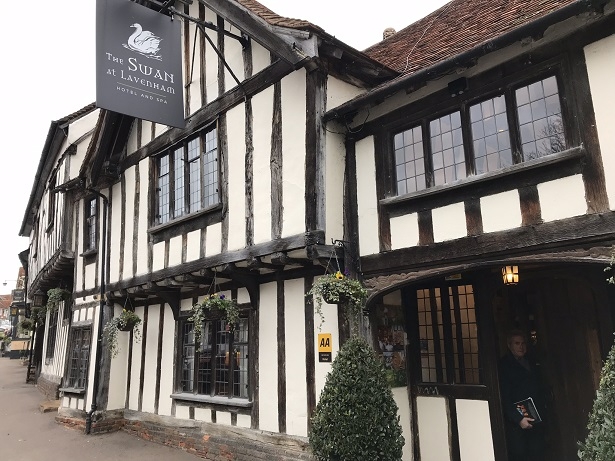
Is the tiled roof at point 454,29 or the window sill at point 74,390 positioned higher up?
the tiled roof at point 454,29

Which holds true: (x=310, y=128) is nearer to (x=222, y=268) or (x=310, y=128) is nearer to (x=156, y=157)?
(x=222, y=268)

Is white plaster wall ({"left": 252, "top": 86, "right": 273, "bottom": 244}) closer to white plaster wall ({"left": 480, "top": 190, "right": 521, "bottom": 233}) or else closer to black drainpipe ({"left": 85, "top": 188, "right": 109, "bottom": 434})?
white plaster wall ({"left": 480, "top": 190, "right": 521, "bottom": 233})

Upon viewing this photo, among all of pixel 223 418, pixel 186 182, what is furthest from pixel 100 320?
pixel 223 418

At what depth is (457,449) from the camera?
6219mm

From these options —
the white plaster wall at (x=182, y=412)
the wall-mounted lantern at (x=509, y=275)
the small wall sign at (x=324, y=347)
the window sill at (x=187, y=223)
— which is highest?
the window sill at (x=187, y=223)

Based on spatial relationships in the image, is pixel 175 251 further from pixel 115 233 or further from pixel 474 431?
pixel 474 431

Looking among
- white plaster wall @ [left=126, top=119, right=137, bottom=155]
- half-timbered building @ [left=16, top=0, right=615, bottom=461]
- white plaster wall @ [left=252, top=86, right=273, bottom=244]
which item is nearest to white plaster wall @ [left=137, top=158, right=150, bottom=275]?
half-timbered building @ [left=16, top=0, right=615, bottom=461]

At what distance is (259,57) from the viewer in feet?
26.3

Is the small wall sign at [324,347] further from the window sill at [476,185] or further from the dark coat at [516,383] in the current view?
the dark coat at [516,383]

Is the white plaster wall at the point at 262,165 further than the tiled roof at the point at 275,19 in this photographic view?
Yes

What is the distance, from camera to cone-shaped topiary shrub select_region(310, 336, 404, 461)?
18.4 feet

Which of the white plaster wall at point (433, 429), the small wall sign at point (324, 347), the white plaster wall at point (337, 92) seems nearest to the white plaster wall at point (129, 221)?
the small wall sign at point (324, 347)

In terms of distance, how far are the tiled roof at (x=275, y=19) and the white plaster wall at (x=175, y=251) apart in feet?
13.9

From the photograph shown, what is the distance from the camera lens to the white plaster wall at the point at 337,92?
7.19m
